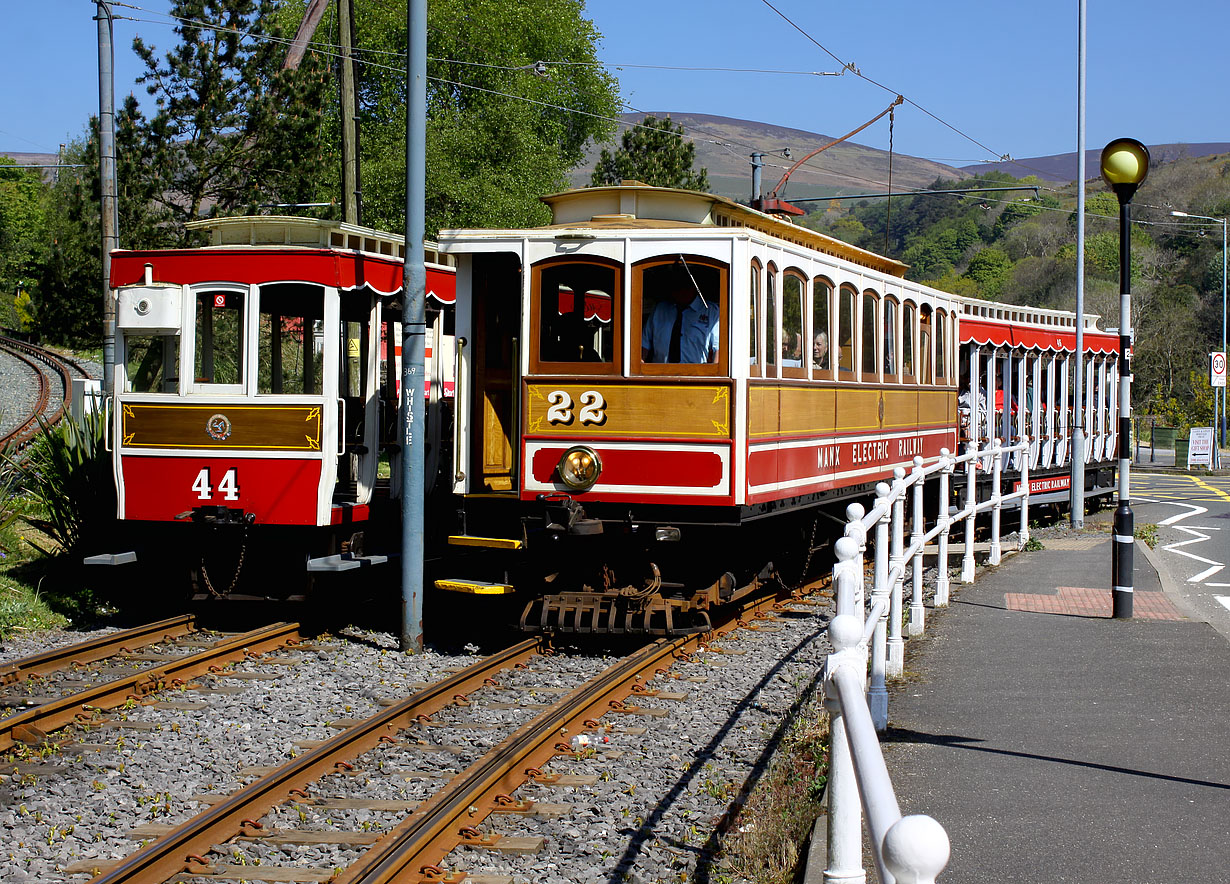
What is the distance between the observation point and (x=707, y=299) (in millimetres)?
Answer: 10367

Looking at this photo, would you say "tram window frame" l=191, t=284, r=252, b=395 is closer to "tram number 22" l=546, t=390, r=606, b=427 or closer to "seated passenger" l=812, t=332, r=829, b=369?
"tram number 22" l=546, t=390, r=606, b=427

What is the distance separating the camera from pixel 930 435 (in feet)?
53.7

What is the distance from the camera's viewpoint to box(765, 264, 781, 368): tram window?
1081 centimetres

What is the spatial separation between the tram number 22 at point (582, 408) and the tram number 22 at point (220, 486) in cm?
280

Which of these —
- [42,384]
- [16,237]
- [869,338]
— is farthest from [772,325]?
[16,237]

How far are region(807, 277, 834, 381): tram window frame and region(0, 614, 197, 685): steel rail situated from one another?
5952 millimetres

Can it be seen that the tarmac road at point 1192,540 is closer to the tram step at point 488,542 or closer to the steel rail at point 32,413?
the tram step at point 488,542

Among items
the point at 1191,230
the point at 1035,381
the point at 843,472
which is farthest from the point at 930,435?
the point at 1191,230

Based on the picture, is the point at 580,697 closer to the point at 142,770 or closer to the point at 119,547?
the point at 142,770

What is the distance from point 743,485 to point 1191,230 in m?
76.8

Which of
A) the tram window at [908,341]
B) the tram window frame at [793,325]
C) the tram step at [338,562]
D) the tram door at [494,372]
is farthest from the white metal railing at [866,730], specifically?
the tram window at [908,341]

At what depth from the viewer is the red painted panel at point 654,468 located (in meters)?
10.3

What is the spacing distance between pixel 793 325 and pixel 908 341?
13.2ft

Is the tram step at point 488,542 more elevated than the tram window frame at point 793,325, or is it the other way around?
the tram window frame at point 793,325
